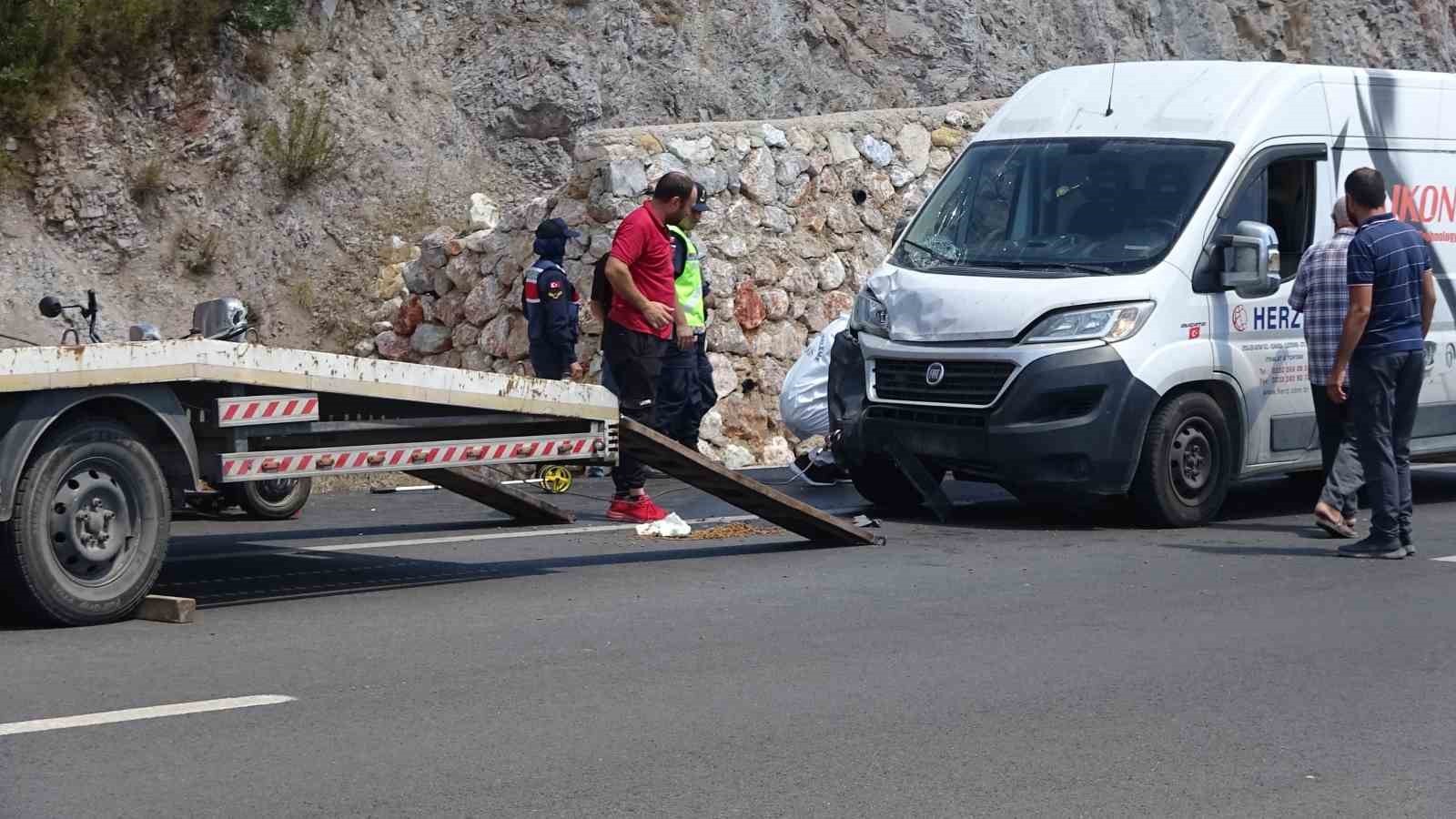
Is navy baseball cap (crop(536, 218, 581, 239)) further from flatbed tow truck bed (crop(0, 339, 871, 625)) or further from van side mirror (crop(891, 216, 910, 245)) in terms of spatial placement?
flatbed tow truck bed (crop(0, 339, 871, 625))

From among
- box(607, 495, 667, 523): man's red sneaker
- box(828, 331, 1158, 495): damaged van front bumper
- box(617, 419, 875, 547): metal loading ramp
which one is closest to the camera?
box(617, 419, 875, 547): metal loading ramp

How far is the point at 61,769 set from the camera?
16.6 feet

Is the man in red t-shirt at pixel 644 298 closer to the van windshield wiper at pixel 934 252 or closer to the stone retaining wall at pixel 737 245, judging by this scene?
the van windshield wiper at pixel 934 252

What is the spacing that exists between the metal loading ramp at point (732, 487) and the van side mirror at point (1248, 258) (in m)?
2.62

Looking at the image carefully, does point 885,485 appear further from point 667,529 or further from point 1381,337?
point 1381,337

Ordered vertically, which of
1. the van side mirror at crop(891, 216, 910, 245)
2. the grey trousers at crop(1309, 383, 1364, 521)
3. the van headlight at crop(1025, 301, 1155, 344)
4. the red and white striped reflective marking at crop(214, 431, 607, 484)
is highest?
the van side mirror at crop(891, 216, 910, 245)

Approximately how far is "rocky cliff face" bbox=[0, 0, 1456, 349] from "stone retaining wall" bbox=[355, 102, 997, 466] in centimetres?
127

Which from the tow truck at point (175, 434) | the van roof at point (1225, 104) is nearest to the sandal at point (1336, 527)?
the van roof at point (1225, 104)

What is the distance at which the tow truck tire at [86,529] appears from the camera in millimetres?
7062

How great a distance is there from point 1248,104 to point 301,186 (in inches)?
420

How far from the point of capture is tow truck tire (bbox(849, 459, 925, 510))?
38.0ft

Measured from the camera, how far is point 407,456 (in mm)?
8219

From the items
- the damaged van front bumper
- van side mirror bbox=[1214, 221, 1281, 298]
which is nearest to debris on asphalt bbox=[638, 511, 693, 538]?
the damaged van front bumper

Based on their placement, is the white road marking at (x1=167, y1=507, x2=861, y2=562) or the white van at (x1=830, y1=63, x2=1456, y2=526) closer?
the white road marking at (x1=167, y1=507, x2=861, y2=562)
